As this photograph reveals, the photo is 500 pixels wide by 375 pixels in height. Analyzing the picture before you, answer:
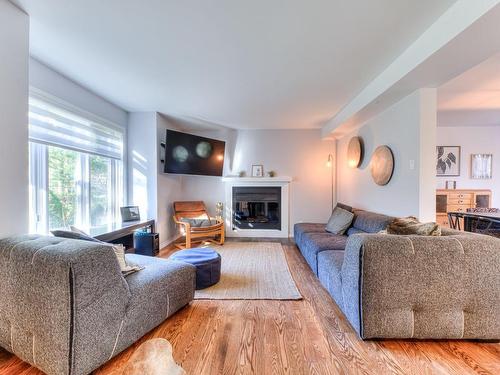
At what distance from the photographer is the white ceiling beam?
4.62 ft

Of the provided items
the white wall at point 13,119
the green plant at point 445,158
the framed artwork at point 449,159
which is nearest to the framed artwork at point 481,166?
the framed artwork at point 449,159

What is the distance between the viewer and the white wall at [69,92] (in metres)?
2.27

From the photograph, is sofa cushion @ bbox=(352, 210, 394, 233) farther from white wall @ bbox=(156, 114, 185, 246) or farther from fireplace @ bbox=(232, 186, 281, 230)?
white wall @ bbox=(156, 114, 185, 246)

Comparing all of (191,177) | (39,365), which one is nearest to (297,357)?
(39,365)

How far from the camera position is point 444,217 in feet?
15.4

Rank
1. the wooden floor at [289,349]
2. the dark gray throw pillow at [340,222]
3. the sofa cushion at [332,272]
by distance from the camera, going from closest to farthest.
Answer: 1. the wooden floor at [289,349]
2. the sofa cushion at [332,272]
3. the dark gray throw pillow at [340,222]

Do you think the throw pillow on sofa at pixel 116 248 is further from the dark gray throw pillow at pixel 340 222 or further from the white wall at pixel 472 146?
the white wall at pixel 472 146

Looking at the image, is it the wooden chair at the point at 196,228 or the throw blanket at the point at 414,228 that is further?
the wooden chair at the point at 196,228

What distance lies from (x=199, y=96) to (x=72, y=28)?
1510 mm

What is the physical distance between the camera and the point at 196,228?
3.89 metres

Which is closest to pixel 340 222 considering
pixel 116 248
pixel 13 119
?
pixel 116 248

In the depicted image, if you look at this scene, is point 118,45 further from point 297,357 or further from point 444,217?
point 444,217

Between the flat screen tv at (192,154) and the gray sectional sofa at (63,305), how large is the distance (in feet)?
8.57

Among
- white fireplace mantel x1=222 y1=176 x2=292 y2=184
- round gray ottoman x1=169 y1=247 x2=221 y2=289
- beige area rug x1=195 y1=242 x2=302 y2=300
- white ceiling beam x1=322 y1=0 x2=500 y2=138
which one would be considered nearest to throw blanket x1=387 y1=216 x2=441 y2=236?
beige area rug x1=195 y1=242 x2=302 y2=300
